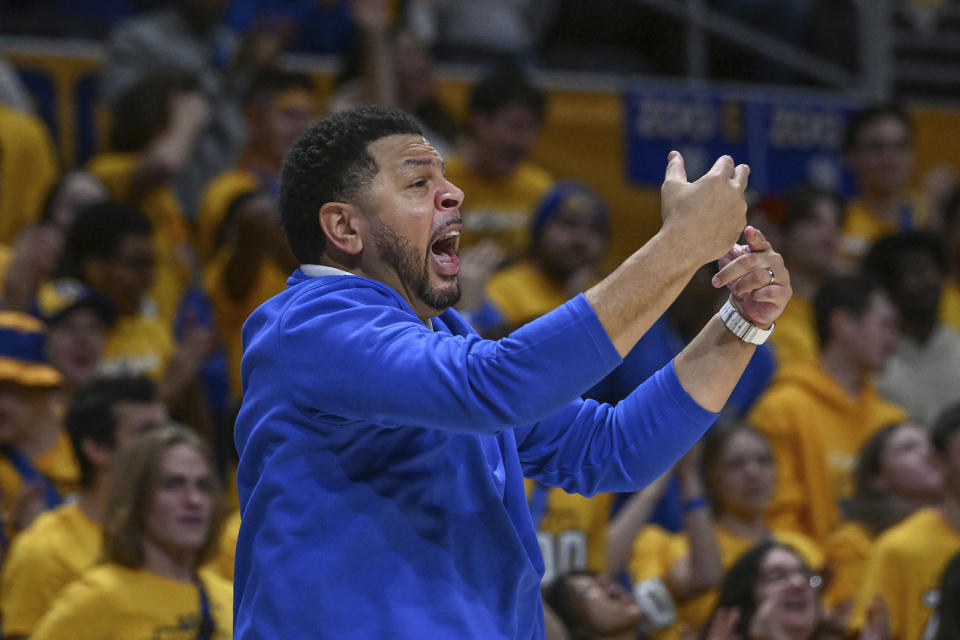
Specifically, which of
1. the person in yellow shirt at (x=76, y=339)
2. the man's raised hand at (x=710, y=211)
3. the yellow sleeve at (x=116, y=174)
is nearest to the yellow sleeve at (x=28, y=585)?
the person in yellow shirt at (x=76, y=339)

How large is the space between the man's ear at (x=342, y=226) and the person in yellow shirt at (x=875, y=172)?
229 inches

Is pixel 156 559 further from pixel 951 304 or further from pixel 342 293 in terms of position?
pixel 951 304

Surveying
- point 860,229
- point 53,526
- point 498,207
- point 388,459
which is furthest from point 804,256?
point 388,459

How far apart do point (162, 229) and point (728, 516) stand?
2745 millimetres

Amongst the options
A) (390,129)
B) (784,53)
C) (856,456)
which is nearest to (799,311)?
(856,456)

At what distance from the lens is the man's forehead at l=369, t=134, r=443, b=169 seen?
2.38 metres

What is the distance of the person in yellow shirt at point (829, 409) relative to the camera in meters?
6.14

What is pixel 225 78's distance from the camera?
286 inches

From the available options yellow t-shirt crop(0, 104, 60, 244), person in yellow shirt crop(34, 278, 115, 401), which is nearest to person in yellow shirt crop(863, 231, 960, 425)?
person in yellow shirt crop(34, 278, 115, 401)

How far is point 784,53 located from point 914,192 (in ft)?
4.13

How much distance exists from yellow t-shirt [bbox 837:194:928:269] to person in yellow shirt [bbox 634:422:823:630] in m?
2.32

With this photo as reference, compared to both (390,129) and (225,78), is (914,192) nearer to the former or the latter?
(225,78)

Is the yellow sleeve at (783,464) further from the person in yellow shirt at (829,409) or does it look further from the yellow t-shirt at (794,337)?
the yellow t-shirt at (794,337)

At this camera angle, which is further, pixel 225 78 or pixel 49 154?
pixel 225 78
